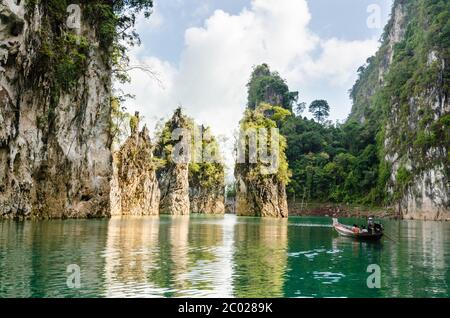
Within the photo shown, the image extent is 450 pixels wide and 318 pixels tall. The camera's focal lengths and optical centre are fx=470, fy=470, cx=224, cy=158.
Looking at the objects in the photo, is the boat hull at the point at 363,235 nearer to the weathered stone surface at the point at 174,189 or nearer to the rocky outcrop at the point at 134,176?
the rocky outcrop at the point at 134,176

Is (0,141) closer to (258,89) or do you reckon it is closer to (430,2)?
(430,2)

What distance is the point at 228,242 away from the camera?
78.4 ft

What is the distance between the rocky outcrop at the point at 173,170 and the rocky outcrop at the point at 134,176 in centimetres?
1079

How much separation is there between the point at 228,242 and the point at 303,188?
82349mm

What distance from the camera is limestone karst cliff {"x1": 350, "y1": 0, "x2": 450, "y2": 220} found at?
7356 cm

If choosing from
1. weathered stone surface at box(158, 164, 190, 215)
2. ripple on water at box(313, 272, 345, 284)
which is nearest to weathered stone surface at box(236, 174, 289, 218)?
weathered stone surface at box(158, 164, 190, 215)

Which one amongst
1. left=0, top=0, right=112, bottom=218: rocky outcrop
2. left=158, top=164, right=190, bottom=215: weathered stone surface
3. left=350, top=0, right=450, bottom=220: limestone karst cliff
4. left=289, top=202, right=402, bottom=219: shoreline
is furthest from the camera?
left=289, top=202, right=402, bottom=219: shoreline

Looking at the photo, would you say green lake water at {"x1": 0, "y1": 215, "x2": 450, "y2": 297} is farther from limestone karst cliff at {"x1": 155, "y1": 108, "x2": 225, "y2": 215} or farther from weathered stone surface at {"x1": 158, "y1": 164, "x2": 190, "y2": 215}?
limestone karst cliff at {"x1": 155, "y1": 108, "x2": 225, "y2": 215}

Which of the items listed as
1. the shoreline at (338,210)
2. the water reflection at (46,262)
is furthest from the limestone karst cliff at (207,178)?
the water reflection at (46,262)

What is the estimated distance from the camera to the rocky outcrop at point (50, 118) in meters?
28.9

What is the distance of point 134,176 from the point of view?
221ft

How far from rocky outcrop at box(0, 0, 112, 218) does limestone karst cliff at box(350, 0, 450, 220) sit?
5179 centimetres

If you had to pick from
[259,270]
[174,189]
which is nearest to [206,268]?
[259,270]

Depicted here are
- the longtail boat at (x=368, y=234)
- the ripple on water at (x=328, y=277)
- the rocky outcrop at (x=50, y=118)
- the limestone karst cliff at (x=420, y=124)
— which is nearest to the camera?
the ripple on water at (x=328, y=277)
